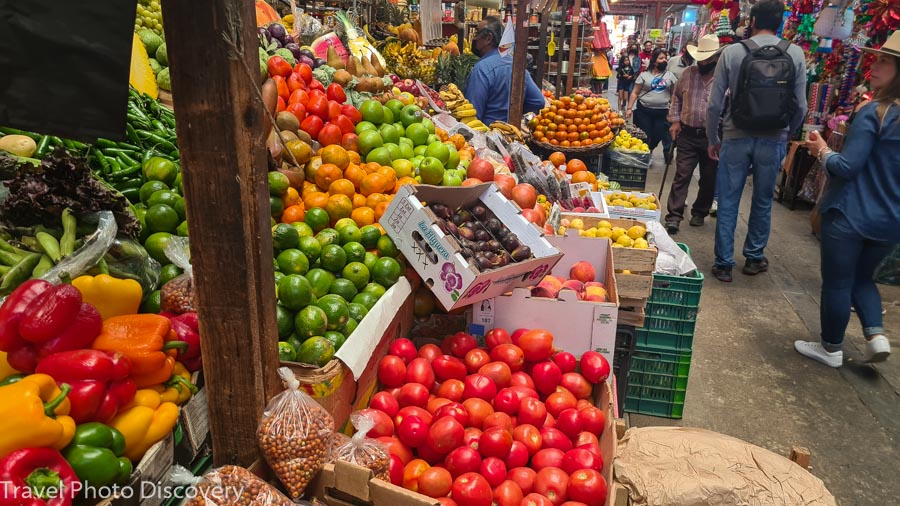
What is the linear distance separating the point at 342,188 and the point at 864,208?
138 inches

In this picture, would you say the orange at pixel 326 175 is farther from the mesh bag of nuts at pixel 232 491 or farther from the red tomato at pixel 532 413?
the mesh bag of nuts at pixel 232 491

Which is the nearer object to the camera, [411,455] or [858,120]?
[411,455]

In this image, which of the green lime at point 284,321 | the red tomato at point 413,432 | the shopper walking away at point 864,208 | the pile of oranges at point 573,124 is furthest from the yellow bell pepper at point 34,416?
the pile of oranges at point 573,124

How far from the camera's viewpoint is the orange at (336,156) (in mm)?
3240

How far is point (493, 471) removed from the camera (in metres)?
2.03

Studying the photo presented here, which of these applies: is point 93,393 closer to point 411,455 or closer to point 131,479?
point 131,479

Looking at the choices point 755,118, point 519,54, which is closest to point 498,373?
Result: point 519,54

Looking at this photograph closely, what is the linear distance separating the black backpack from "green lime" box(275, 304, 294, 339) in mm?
4947

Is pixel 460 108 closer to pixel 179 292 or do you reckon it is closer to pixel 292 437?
pixel 179 292

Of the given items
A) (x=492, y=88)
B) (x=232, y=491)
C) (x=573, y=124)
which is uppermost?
(x=492, y=88)

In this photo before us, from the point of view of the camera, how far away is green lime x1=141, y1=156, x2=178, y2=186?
8.38ft

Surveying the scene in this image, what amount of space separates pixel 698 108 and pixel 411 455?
6.46 metres

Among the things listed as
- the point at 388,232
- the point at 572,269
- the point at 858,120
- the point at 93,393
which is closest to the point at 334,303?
the point at 388,232

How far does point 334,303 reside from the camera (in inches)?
90.9
